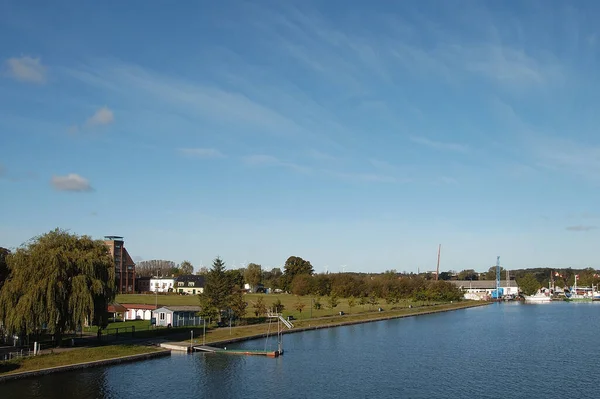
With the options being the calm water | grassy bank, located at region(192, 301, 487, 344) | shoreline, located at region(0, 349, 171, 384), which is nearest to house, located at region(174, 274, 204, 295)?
grassy bank, located at region(192, 301, 487, 344)

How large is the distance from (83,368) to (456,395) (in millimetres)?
32820

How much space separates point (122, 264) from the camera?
167 m

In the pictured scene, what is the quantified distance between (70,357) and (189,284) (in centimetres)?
14418

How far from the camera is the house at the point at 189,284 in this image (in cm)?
18910

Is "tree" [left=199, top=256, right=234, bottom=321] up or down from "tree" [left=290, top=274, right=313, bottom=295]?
up

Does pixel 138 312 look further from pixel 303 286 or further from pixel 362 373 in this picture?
pixel 303 286

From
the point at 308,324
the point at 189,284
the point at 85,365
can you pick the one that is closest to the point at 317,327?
the point at 308,324

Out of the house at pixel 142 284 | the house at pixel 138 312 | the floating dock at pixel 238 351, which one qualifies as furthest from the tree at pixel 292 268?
the floating dock at pixel 238 351

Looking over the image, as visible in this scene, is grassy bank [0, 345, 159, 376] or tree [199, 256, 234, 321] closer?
grassy bank [0, 345, 159, 376]

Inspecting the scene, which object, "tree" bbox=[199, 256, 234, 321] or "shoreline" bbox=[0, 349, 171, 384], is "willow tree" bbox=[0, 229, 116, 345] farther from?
"tree" bbox=[199, 256, 234, 321]

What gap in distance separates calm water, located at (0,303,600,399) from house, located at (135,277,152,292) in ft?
402

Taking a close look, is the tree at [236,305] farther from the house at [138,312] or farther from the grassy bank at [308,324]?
the house at [138,312]

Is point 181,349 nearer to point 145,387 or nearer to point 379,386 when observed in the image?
point 145,387

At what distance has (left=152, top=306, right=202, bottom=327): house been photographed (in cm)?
7894
